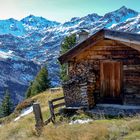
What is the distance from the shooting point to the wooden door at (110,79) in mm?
22875

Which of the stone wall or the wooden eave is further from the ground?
the wooden eave

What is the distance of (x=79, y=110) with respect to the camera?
21.9 meters

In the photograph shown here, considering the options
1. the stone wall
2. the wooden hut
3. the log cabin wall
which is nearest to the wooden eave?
the wooden hut

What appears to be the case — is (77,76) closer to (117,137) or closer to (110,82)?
(110,82)

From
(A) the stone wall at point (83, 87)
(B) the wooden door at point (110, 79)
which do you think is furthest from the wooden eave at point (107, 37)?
(B) the wooden door at point (110, 79)

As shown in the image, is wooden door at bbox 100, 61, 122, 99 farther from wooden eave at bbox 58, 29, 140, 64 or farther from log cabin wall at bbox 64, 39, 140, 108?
wooden eave at bbox 58, 29, 140, 64

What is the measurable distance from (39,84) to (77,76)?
67.7 m

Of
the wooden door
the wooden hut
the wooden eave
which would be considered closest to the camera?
the wooden eave

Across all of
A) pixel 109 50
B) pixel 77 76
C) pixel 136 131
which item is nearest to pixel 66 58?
pixel 77 76

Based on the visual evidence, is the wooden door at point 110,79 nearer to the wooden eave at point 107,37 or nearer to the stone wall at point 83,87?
the stone wall at point 83,87

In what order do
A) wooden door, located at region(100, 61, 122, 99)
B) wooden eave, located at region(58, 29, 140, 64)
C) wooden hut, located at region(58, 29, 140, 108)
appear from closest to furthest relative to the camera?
wooden eave, located at region(58, 29, 140, 64), wooden hut, located at region(58, 29, 140, 108), wooden door, located at region(100, 61, 122, 99)

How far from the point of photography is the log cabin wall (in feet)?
72.6

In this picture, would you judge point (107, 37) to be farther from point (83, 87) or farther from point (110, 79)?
point (83, 87)

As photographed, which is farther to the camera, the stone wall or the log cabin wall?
the stone wall
